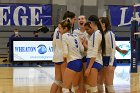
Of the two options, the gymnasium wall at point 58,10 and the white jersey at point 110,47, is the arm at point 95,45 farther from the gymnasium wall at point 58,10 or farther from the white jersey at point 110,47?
the gymnasium wall at point 58,10

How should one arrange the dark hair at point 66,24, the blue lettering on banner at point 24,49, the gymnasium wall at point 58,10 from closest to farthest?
the dark hair at point 66,24
the blue lettering on banner at point 24,49
the gymnasium wall at point 58,10

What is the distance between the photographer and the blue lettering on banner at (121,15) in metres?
22.7

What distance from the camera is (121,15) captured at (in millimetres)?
22703

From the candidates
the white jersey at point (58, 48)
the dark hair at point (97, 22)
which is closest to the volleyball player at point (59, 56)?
the white jersey at point (58, 48)

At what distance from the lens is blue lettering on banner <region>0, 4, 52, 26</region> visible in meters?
21.7

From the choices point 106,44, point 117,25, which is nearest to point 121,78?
point 106,44

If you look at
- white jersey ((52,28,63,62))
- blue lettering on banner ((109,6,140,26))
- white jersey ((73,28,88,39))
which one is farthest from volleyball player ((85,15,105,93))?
blue lettering on banner ((109,6,140,26))

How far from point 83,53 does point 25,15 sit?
52.8ft

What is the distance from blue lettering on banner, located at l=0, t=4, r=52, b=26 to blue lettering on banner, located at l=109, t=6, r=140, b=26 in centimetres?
419

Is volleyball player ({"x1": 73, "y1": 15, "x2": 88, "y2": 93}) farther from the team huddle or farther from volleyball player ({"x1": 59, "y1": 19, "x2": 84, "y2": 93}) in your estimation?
volleyball player ({"x1": 59, "y1": 19, "x2": 84, "y2": 93})

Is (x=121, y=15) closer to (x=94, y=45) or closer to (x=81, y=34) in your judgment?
(x=81, y=34)

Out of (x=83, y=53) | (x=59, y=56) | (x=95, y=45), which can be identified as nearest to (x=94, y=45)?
(x=95, y=45)

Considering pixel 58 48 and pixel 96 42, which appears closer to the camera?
pixel 96 42

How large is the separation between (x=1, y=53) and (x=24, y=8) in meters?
3.35
